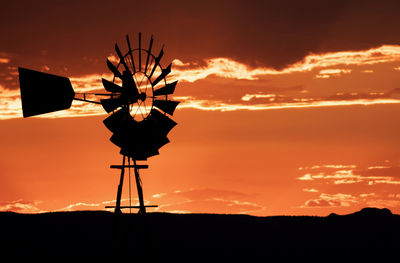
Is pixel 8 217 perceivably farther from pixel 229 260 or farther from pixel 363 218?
pixel 363 218

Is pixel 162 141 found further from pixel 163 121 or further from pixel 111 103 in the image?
pixel 111 103

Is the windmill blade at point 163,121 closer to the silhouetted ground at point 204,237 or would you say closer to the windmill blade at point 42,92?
the windmill blade at point 42,92

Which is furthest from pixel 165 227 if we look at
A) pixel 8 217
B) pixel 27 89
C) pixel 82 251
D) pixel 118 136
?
pixel 27 89

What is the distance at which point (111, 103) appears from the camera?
16.4 meters

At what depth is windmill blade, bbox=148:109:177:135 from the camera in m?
16.8

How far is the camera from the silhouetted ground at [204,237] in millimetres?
20281

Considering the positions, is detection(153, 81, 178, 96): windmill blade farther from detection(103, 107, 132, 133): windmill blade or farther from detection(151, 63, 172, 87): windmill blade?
detection(103, 107, 132, 133): windmill blade

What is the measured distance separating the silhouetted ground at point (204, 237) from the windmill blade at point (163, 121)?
3564mm

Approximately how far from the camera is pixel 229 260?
19.9 metres

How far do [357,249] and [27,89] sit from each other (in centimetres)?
1249

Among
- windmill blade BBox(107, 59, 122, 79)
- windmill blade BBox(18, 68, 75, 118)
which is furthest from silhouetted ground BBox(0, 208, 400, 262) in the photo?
windmill blade BBox(107, 59, 122, 79)

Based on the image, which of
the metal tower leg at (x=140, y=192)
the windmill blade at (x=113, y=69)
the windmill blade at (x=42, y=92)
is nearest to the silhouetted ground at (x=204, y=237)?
the metal tower leg at (x=140, y=192)

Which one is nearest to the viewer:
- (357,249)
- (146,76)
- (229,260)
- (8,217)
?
(146,76)

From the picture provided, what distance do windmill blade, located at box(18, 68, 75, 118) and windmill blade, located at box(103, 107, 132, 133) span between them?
113 centimetres
